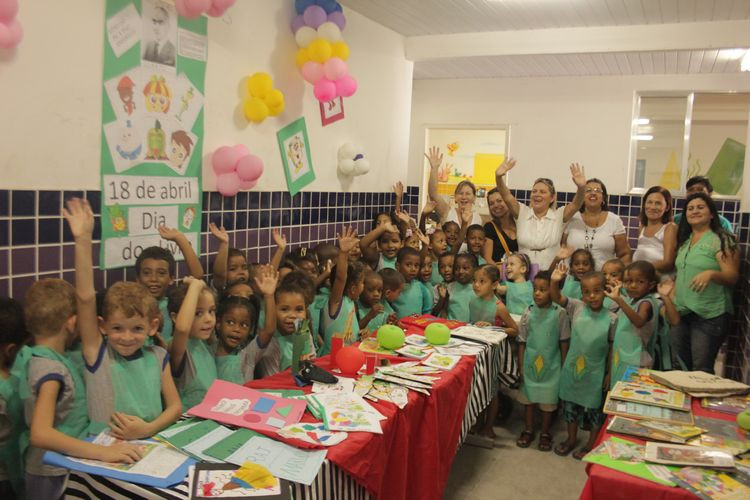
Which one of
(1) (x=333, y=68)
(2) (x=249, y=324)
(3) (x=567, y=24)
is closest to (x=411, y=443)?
(2) (x=249, y=324)

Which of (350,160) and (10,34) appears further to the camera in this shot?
(350,160)

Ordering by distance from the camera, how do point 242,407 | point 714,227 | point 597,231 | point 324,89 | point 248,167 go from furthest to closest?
point 597,231 → point 324,89 → point 714,227 → point 248,167 → point 242,407

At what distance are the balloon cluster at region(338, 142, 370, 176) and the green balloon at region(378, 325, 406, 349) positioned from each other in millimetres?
2136

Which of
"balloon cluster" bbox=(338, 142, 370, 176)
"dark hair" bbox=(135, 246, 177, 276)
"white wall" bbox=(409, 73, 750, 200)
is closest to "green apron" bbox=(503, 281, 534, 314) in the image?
"balloon cluster" bbox=(338, 142, 370, 176)

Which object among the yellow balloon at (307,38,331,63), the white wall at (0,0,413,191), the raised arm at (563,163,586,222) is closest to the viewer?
the white wall at (0,0,413,191)

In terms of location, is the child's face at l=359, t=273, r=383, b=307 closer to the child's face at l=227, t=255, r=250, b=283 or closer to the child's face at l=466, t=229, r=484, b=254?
the child's face at l=227, t=255, r=250, b=283

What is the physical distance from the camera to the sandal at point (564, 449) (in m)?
4.07

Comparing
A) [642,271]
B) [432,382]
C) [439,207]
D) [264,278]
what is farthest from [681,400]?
[439,207]

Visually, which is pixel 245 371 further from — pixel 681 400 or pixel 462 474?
pixel 681 400

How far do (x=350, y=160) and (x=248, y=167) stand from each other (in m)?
1.55

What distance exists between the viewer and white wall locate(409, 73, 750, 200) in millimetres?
7453

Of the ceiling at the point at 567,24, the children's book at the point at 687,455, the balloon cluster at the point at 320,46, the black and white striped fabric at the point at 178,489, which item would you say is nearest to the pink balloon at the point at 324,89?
the balloon cluster at the point at 320,46

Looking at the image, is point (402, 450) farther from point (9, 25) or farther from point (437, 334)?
point (9, 25)

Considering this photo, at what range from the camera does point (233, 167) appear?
12.1 feet
